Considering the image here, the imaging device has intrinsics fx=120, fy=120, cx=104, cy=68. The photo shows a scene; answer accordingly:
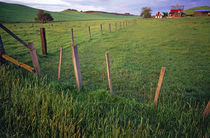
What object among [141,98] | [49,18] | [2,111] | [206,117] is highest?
[49,18]

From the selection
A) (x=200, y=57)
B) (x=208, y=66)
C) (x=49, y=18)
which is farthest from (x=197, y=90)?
(x=49, y=18)

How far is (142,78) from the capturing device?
16.8ft

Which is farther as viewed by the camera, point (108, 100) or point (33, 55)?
point (33, 55)

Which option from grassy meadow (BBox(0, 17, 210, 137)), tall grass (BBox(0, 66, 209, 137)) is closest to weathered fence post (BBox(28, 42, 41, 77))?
grassy meadow (BBox(0, 17, 210, 137))

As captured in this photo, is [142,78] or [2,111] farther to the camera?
[142,78]

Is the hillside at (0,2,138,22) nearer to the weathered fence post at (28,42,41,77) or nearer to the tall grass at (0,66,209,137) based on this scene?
the weathered fence post at (28,42,41,77)

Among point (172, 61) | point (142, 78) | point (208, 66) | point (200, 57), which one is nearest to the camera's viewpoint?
point (142, 78)

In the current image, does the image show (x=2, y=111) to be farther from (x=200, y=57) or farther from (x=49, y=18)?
(x=49, y=18)

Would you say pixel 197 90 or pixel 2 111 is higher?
pixel 2 111

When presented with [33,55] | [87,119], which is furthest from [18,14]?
[87,119]

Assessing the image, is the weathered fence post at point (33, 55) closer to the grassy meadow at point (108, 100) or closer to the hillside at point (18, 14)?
the grassy meadow at point (108, 100)

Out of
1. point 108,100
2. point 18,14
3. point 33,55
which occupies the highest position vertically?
point 18,14

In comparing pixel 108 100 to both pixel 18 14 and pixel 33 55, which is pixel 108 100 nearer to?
pixel 33 55

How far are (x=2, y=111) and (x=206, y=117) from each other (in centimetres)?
410
